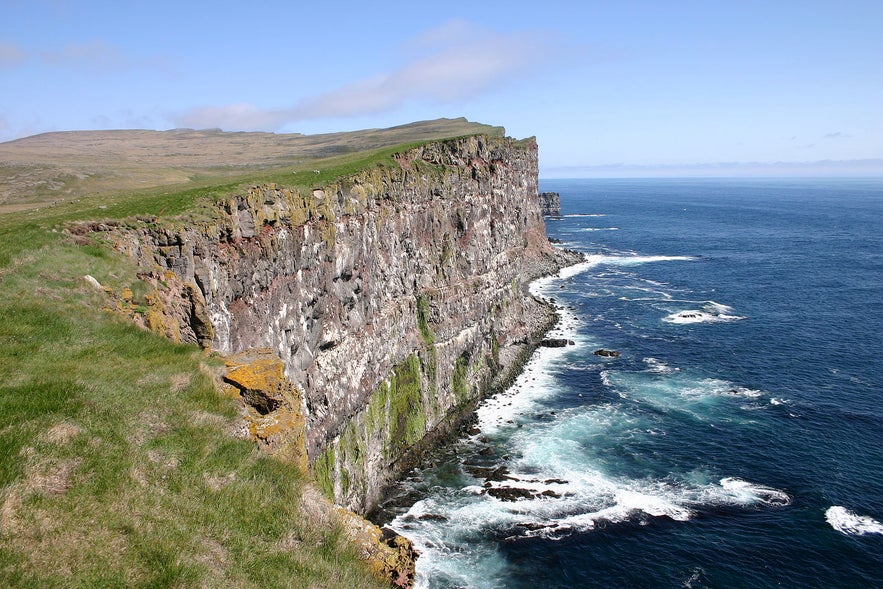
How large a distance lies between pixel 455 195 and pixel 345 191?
2524 centimetres

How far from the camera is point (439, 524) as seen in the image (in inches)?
1718

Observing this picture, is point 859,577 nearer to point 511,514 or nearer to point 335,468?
point 511,514

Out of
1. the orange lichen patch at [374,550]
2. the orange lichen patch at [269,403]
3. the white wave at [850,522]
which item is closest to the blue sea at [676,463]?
the white wave at [850,522]

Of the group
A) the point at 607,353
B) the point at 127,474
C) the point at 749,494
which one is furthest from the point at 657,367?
the point at 127,474

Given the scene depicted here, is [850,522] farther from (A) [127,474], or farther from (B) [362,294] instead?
(A) [127,474]

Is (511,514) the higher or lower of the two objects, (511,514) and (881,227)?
the lower

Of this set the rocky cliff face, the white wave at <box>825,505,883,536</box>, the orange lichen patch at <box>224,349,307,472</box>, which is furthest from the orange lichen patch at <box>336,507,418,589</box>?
the white wave at <box>825,505,883,536</box>

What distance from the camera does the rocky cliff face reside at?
103 feet

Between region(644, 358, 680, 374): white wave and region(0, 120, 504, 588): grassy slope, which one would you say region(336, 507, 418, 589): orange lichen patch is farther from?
region(644, 358, 680, 374): white wave

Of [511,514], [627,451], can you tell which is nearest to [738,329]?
[627,451]

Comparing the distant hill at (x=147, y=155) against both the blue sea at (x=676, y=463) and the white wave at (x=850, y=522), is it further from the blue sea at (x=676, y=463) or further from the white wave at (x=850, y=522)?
the white wave at (x=850, y=522)

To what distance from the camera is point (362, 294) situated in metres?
49.6

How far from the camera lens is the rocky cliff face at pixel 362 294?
3144 centimetres

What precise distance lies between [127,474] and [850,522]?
49198 millimetres
